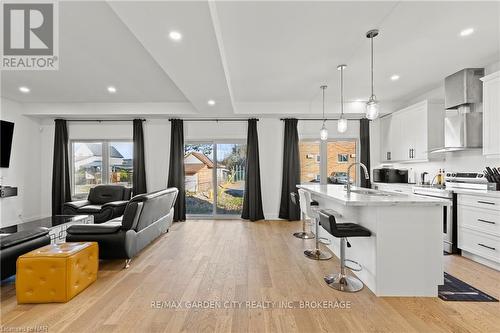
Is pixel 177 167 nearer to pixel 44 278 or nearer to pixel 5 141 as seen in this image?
pixel 5 141

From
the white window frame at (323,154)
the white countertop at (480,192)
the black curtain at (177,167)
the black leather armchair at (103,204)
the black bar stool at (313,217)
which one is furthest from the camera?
the white window frame at (323,154)

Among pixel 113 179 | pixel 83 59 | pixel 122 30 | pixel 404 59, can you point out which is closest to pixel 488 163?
pixel 404 59

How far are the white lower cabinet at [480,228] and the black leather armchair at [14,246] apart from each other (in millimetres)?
5751

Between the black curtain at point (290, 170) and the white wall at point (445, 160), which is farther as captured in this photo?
the black curtain at point (290, 170)

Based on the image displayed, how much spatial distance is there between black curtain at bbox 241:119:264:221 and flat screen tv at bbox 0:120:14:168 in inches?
210

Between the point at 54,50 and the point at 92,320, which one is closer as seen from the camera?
the point at 92,320

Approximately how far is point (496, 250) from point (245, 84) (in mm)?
4480

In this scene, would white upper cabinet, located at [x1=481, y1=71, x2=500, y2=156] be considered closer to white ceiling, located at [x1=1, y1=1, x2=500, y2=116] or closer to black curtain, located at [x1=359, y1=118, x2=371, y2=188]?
white ceiling, located at [x1=1, y1=1, x2=500, y2=116]

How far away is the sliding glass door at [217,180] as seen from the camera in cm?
650

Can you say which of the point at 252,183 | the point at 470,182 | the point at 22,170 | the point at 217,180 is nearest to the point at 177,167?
the point at 217,180

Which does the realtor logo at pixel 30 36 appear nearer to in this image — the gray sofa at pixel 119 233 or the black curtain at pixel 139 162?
the gray sofa at pixel 119 233

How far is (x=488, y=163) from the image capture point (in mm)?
3869

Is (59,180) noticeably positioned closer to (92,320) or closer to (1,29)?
(1,29)

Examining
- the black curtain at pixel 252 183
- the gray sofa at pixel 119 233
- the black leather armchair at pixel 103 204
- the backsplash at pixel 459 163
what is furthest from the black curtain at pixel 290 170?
the black leather armchair at pixel 103 204
